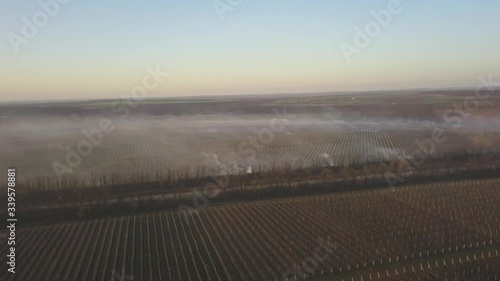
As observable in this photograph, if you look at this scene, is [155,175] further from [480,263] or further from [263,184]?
[480,263]

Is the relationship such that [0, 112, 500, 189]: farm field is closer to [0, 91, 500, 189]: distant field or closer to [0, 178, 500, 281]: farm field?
[0, 91, 500, 189]: distant field

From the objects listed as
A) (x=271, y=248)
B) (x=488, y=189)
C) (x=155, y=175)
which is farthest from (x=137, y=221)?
(x=488, y=189)
